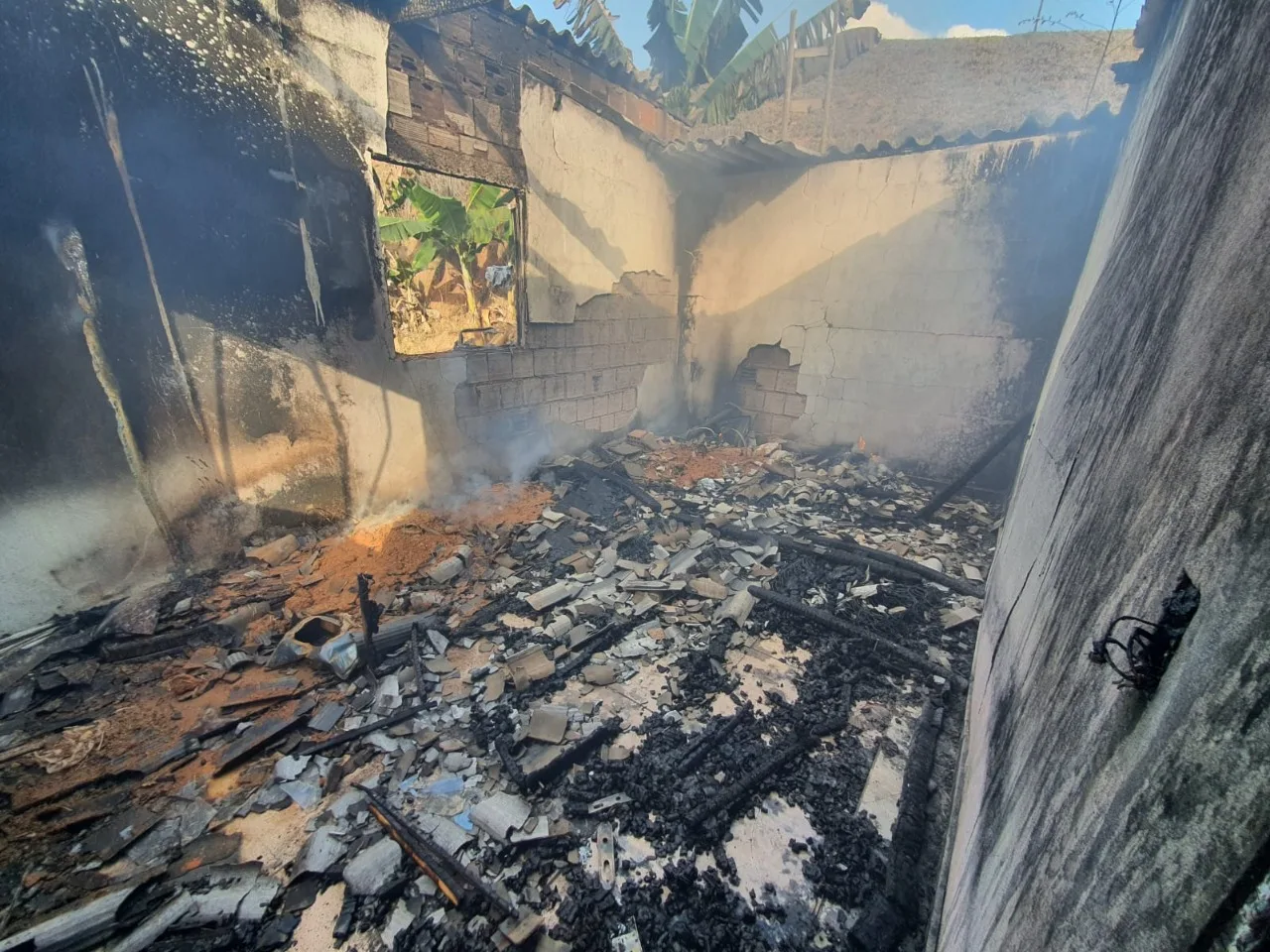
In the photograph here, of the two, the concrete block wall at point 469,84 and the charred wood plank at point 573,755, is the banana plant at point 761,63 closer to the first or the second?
the concrete block wall at point 469,84

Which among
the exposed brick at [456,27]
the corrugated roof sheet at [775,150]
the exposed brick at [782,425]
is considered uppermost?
the exposed brick at [456,27]

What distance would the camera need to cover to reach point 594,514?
6.07 metres

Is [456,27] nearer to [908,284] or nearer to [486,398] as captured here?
[486,398]

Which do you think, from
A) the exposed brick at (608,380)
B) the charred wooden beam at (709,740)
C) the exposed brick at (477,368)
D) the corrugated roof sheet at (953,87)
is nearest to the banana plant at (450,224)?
the exposed brick at (477,368)

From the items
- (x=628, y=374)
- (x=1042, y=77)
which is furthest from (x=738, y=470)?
(x=1042, y=77)

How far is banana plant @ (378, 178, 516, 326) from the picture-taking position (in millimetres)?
4977

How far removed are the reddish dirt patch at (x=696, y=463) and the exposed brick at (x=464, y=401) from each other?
2.64m

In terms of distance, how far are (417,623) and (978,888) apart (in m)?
3.76

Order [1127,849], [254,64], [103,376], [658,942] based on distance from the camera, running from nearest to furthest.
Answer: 1. [1127,849]
2. [658,942]
3. [103,376]
4. [254,64]

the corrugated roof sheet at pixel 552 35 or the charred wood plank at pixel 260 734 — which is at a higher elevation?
the corrugated roof sheet at pixel 552 35

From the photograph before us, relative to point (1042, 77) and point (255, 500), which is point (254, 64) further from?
point (1042, 77)

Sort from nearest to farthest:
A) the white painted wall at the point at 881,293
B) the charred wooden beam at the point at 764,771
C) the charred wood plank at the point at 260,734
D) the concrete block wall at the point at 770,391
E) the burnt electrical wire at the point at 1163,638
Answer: the burnt electrical wire at the point at 1163,638, the charred wooden beam at the point at 764,771, the charred wood plank at the point at 260,734, the white painted wall at the point at 881,293, the concrete block wall at the point at 770,391

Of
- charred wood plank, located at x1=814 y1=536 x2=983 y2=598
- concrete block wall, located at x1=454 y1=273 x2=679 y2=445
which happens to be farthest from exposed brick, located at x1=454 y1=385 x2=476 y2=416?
charred wood plank, located at x1=814 y1=536 x2=983 y2=598

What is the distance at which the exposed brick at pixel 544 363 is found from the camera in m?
6.65
